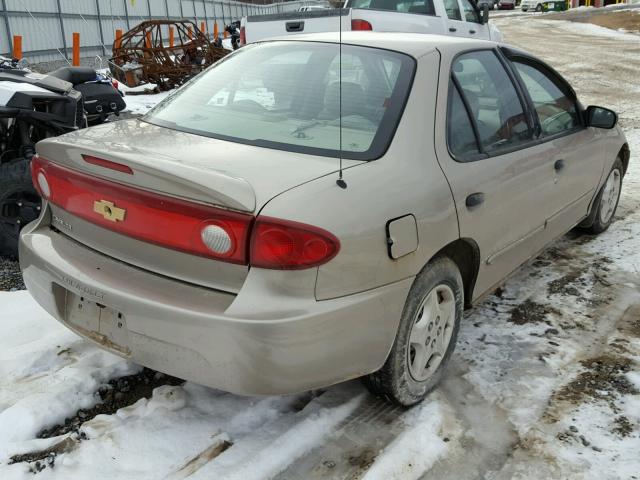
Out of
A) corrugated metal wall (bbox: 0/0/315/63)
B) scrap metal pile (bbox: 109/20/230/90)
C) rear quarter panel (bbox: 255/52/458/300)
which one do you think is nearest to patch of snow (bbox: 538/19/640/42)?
corrugated metal wall (bbox: 0/0/315/63)

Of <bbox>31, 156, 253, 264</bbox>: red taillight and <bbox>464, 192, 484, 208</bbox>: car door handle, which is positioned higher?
<bbox>31, 156, 253, 264</bbox>: red taillight

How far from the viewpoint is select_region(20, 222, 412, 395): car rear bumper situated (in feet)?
7.06

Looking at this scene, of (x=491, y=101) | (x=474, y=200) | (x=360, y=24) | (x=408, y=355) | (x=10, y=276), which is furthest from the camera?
(x=360, y=24)

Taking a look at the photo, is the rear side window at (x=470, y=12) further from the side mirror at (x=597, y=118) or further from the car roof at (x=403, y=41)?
the car roof at (x=403, y=41)

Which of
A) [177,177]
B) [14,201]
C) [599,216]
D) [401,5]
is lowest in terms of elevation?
[599,216]

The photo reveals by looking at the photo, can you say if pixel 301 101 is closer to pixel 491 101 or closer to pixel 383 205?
pixel 383 205

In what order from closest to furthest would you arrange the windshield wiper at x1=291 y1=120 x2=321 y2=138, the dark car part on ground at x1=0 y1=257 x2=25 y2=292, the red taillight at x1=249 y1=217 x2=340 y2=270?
the red taillight at x1=249 y1=217 x2=340 y2=270
the windshield wiper at x1=291 y1=120 x2=321 y2=138
the dark car part on ground at x1=0 y1=257 x2=25 y2=292

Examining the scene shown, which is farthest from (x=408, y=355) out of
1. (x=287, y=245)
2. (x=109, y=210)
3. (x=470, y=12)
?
(x=470, y=12)

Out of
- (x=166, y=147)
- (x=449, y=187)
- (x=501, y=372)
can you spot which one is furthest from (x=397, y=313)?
(x=166, y=147)

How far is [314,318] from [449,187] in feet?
3.06

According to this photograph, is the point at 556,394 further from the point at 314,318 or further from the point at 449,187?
the point at 314,318

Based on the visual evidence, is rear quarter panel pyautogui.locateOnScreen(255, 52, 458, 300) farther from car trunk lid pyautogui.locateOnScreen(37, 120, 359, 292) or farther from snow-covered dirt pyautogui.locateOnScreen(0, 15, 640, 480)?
snow-covered dirt pyautogui.locateOnScreen(0, 15, 640, 480)

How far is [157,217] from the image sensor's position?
231 centimetres

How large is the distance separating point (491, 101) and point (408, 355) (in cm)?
143
